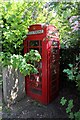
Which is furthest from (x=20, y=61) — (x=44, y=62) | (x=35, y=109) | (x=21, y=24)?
(x=35, y=109)

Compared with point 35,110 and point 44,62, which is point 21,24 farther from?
point 35,110

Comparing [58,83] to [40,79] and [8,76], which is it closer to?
[40,79]

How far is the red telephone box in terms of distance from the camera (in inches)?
154

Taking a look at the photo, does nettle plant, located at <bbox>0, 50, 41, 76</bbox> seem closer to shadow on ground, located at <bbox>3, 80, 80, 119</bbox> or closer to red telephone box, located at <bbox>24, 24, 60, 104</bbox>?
red telephone box, located at <bbox>24, 24, 60, 104</bbox>

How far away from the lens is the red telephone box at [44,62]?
3908 millimetres

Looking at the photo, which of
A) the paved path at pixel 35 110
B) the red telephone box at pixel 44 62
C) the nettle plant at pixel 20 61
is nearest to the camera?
the nettle plant at pixel 20 61

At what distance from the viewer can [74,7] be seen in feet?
10.2

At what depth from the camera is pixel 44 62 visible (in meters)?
3.98

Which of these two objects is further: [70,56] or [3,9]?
[70,56]

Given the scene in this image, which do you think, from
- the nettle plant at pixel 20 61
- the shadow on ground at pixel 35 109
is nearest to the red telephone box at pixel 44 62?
the shadow on ground at pixel 35 109

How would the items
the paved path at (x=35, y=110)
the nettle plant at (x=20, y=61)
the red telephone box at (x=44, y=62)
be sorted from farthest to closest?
the red telephone box at (x=44, y=62) < the paved path at (x=35, y=110) < the nettle plant at (x=20, y=61)

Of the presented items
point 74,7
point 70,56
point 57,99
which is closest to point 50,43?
point 70,56

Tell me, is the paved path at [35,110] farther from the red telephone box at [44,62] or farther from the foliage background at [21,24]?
the foliage background at [21,24]

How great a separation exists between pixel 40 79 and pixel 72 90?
1.05m
